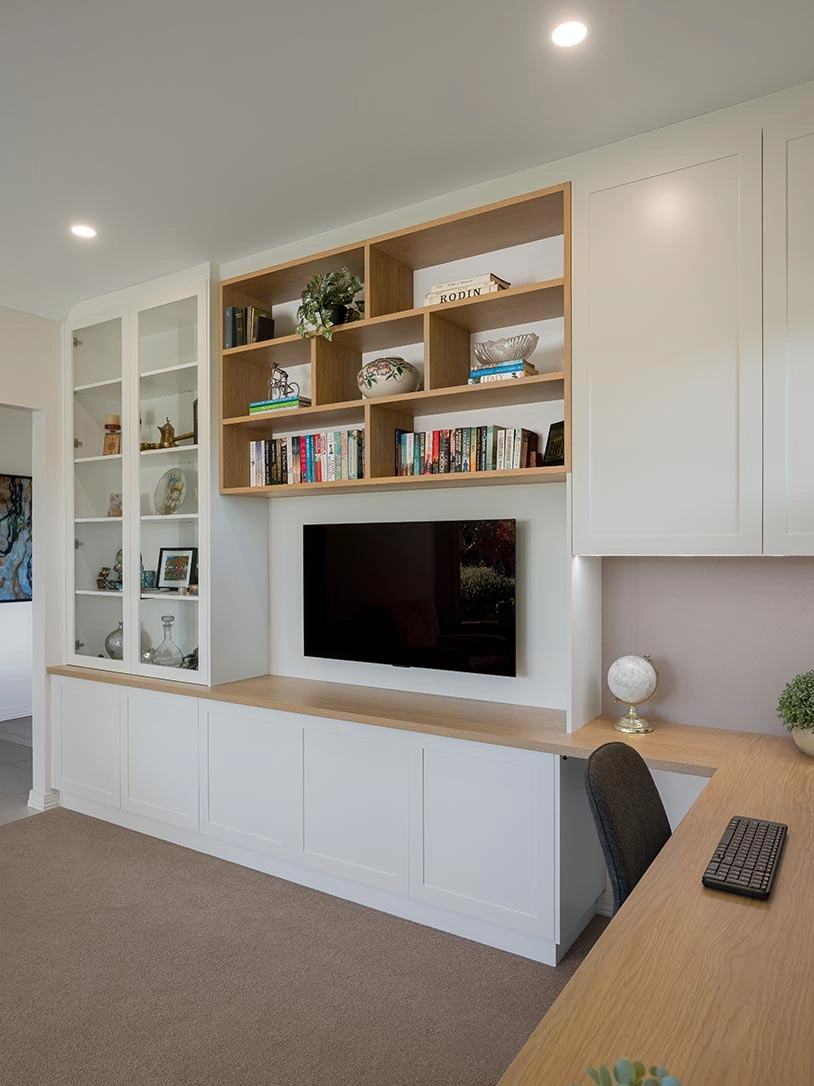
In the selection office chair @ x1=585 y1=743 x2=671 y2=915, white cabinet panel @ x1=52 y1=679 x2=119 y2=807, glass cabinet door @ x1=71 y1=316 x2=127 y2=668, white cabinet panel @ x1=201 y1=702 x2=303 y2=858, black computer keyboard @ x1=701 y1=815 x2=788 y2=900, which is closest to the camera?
black computer keyboard @ x1=701 y1=815 x2=788 y2=900

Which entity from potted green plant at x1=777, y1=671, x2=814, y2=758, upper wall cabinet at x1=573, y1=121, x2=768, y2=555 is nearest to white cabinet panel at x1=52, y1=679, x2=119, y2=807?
upper wall cabinet at x1=573, y1=121, x2=768, y2=555

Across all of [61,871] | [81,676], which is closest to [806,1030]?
[61,871]

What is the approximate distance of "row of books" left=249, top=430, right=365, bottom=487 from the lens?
3094mm

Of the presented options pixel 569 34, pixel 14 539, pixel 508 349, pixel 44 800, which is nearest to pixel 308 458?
pixel 508 349

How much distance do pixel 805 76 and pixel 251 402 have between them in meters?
2.47

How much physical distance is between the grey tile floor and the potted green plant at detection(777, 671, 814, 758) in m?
3.67

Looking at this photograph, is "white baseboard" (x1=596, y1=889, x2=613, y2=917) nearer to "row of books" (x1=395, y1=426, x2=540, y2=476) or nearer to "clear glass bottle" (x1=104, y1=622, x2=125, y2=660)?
"row of books" (x1=395, y1=426, x2=540, y2=476)

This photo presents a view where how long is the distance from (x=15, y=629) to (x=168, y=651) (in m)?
3.18

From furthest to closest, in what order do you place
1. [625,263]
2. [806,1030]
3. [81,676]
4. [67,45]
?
[81,676], [625,263], [67,45], [806,1030]

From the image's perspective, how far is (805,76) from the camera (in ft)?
6.97

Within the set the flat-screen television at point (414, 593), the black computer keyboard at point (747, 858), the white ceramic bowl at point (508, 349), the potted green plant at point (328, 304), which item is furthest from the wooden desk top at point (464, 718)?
the potted green plant at point (328, 304)

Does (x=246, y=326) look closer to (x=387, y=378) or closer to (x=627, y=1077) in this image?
(x=387, y=378)

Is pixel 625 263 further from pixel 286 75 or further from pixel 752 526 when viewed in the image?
pixel 286 75

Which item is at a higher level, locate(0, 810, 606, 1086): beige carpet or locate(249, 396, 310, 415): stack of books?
locate(249, 396, 310, 415): stack of books
